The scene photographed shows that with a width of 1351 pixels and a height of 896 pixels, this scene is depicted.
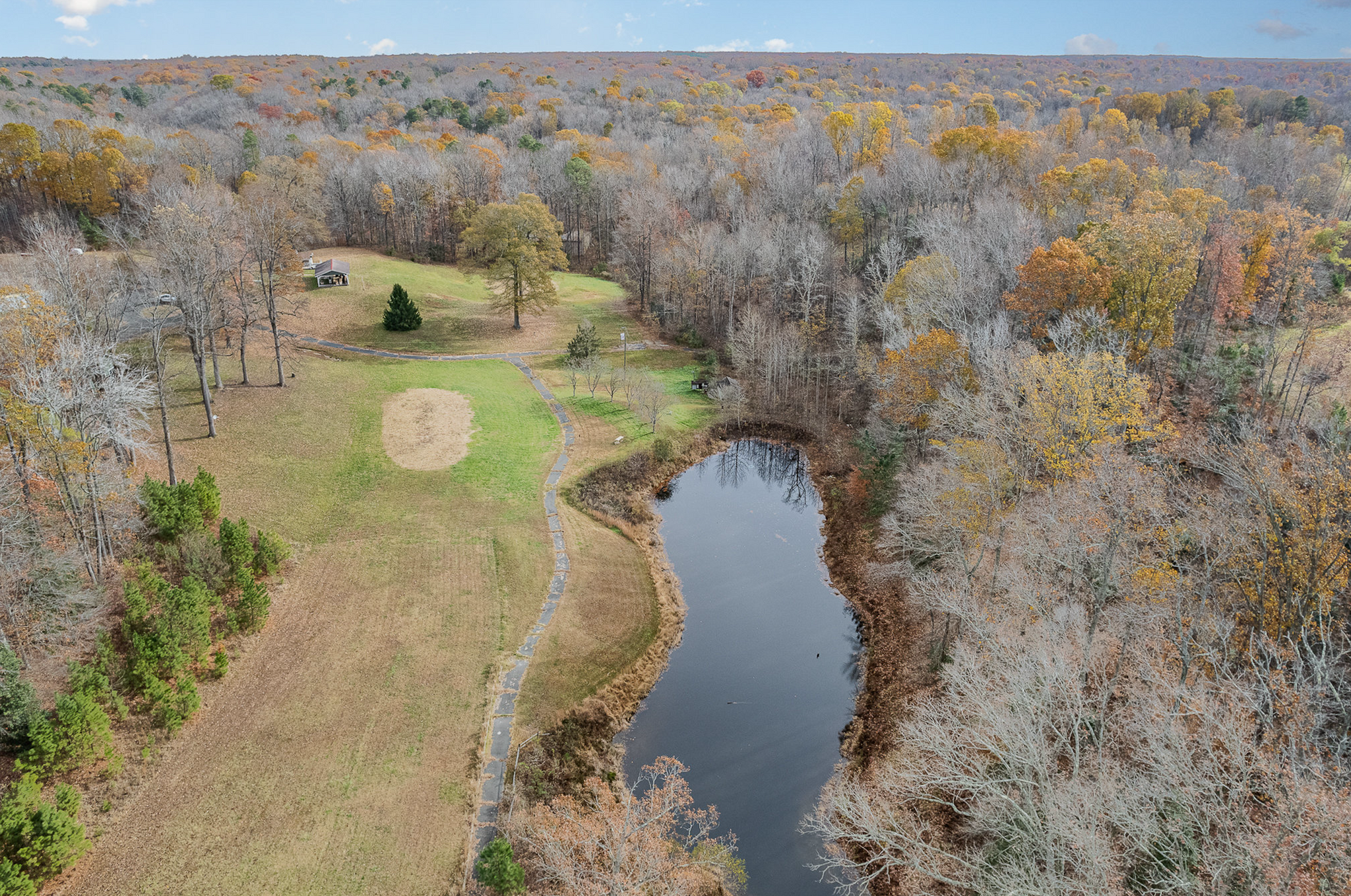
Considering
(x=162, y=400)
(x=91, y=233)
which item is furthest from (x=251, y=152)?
(x=162, y=400)

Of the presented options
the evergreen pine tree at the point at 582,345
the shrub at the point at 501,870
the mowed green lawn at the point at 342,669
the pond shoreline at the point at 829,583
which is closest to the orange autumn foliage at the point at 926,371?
the pond shoreline at the point at 829,583

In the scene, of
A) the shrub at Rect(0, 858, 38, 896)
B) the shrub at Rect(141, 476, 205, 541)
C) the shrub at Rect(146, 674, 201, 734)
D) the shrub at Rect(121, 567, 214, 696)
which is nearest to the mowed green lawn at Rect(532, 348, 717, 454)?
the shrub at Rect(141, 476, 205, 541)

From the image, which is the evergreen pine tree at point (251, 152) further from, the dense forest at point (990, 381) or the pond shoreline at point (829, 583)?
the pond shoreline at point (829, 583)

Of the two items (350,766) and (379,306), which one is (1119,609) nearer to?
(350,766)

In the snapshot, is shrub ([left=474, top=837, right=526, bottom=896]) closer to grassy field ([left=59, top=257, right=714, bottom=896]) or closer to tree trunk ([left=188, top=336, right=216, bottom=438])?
grassy field ([left=59, top=257, right=714, bottom=896])

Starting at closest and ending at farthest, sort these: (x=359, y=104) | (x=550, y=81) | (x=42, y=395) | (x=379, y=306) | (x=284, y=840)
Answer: (x=284, y=840) → (x=42, y=395) → (x=379, y=306) → (x=359, y=104) → (x=550, y=81)

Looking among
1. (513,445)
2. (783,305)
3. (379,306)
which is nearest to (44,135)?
(379,306)

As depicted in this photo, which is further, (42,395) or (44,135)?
(44,135)
